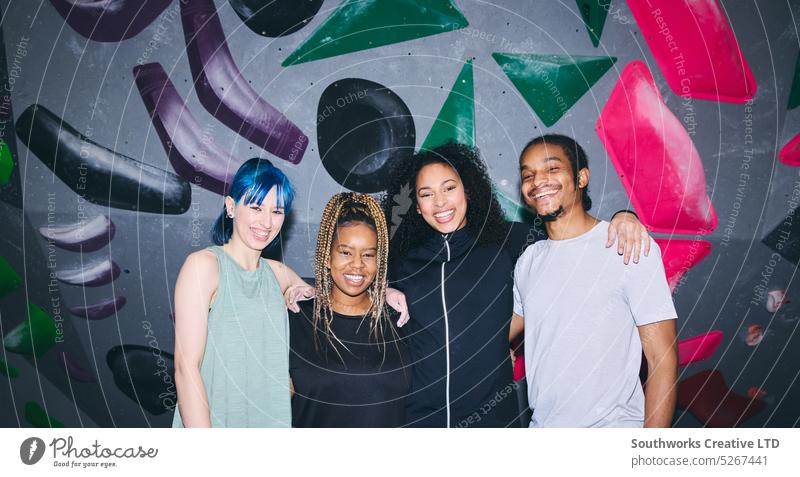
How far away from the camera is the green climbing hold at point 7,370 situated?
3580mm

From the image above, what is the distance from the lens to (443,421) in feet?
8.16

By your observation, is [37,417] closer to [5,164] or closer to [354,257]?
[5,164]

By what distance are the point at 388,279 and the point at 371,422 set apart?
62 centimetres

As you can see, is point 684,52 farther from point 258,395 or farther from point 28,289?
point 28,289

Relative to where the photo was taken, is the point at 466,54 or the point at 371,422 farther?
the point at 466,54

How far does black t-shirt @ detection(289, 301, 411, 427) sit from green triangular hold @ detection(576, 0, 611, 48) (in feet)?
6.97

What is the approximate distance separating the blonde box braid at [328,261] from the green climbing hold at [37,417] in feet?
7.28

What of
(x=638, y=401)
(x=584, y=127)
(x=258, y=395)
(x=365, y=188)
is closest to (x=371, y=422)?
(x=258, y=395)

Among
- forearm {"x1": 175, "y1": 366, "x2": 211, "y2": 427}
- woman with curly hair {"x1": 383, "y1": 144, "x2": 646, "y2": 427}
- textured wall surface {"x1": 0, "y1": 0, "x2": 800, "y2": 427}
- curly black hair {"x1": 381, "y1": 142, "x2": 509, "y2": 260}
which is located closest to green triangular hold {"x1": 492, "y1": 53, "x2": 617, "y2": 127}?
textured wall surface {"x1": 0, "y1": 0, "x2": 800, "y2": 427}

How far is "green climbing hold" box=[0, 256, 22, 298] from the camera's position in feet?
11.7

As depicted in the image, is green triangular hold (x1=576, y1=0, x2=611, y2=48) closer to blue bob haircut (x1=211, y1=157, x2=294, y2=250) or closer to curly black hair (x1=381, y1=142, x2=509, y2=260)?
curly black hair (x1=381, y1=142, x2=509, y2=260)

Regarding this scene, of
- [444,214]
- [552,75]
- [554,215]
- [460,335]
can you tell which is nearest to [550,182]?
[554,215]

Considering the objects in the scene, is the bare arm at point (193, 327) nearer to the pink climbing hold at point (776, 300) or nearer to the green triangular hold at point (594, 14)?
the green triangular hold at point (594, 14)
